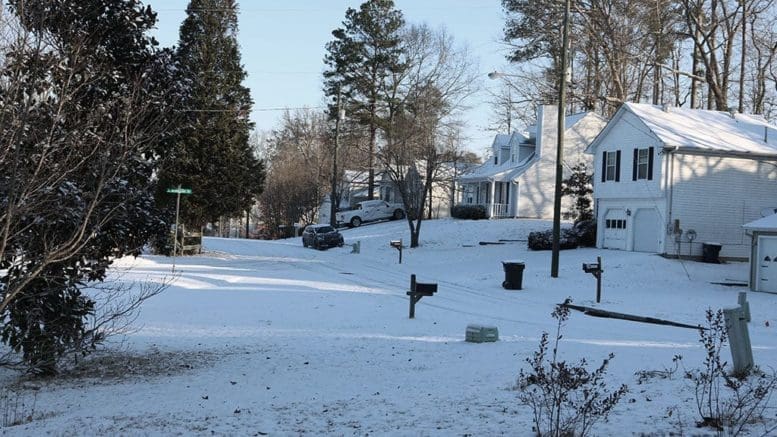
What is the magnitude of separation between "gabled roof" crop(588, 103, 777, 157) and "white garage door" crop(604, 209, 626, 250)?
375 centimetres

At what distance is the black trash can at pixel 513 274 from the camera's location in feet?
71.5

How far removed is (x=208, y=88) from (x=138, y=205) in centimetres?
2165

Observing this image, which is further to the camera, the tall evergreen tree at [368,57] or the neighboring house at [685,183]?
the tall evergreen tree at [368,57]

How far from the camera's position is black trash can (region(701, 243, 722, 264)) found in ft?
90.2

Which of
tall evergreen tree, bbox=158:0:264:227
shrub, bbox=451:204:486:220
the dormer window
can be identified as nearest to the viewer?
tall evergreen tree, bbox=158:0:264:227

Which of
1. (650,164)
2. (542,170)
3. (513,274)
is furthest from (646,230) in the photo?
(542,170)

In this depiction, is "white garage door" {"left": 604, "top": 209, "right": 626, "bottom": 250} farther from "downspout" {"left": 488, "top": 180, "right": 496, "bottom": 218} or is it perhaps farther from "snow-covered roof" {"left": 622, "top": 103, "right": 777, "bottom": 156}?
"downspout" {"left": 488, "top": 180, "right": 496, "bottom": 218}

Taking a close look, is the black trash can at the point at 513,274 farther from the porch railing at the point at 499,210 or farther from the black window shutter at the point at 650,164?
the porch railing at the point at 499,210

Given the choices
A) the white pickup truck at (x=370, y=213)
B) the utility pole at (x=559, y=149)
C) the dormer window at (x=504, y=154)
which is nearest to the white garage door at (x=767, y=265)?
the utility pole at (x=559, y=149)

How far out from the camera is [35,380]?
352 inches

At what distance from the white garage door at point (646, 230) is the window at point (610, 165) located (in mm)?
2561

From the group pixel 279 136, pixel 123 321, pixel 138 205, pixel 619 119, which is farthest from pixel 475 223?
pixel 279 136

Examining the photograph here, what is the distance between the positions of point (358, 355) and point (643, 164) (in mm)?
22254

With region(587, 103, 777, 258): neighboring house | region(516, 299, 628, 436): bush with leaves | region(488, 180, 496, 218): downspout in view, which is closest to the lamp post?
region(587, 103, 777, 258): neighboring house
